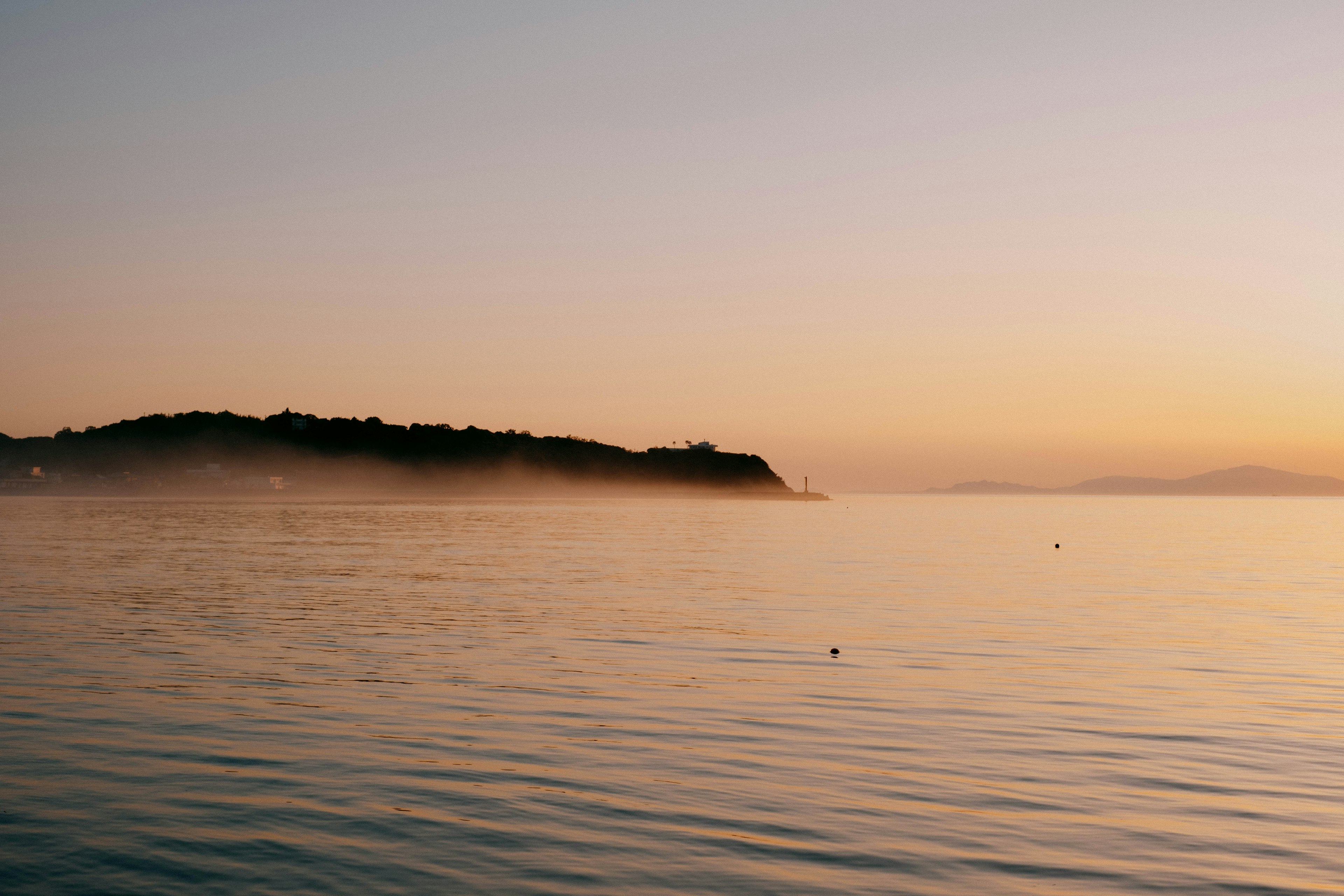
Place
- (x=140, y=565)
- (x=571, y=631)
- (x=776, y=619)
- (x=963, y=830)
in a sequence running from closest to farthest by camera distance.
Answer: (x=963, y=830)
(x=571, y=631)
(x=776, y=619)
(x=140, y=565)

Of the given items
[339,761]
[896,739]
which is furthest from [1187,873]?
[339,761]

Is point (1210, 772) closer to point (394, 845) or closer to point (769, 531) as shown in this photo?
point (394, 845)

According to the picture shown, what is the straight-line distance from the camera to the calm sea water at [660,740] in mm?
10789

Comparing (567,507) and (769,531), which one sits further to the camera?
(567,507)

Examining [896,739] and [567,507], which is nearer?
[896,739]

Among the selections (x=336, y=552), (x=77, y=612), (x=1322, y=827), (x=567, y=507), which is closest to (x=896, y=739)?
(x=1322, y=827)

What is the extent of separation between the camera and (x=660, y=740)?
1645cm

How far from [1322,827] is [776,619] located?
21.3 m

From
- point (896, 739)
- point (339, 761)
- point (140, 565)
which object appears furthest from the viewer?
point (140, 565)

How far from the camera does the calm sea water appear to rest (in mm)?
10789

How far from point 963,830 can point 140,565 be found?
47.4 meters

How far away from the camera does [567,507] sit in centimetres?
19412

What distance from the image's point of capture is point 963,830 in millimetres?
11875

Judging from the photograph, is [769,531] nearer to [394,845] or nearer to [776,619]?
[776,619]
